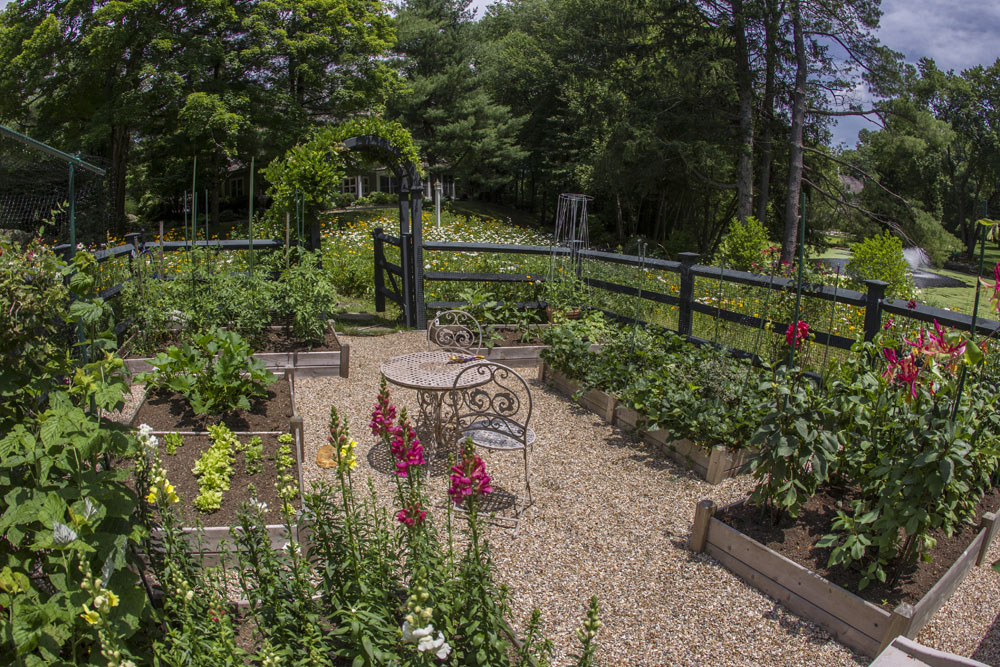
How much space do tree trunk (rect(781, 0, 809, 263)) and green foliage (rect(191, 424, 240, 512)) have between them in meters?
17.0

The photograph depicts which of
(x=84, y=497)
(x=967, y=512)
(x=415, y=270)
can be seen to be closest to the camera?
(x=84, y=497)

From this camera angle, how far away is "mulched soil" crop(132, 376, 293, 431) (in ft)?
12.6

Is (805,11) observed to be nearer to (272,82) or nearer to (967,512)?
(272,82)

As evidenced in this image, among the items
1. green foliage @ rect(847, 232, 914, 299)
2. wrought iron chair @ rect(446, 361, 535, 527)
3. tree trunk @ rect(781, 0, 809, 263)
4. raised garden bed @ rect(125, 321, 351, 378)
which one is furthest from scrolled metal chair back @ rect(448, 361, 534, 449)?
tree trunk @ rect(781, 0, 809, 263)

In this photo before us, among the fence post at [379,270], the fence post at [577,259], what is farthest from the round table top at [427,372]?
the fence post at [379,270]

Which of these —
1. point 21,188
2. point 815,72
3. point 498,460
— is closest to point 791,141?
point 815,72

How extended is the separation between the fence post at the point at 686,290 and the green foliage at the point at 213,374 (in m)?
3.36

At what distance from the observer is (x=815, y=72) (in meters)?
18.0

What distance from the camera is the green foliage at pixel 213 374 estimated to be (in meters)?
3.93

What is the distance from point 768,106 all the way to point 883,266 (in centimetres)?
1460

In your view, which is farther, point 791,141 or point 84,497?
point 791,141

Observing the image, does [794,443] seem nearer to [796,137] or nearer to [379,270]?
[379,270]

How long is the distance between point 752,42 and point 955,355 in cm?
1913

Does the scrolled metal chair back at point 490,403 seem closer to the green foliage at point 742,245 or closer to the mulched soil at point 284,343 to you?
the mulched soil at point 284,343
